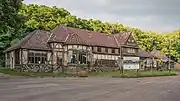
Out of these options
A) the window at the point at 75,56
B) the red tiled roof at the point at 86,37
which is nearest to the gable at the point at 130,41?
the red tiled roof at the point at 86,37

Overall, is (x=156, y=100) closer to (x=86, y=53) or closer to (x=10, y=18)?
(x=10, y=18)

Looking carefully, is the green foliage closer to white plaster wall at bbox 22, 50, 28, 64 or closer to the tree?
white plaster wall at bbox 22, 50, 28, 64

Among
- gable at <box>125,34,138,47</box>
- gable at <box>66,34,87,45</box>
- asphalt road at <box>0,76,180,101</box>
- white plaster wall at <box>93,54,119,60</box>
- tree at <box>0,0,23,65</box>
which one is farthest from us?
gable at <box>125,34,138,47</box>

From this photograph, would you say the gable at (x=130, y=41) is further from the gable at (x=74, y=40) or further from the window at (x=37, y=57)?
the window at (x=37, y=57)

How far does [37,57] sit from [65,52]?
4.99 metres

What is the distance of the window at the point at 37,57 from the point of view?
48359mm

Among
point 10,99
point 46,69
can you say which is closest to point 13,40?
point 46,69

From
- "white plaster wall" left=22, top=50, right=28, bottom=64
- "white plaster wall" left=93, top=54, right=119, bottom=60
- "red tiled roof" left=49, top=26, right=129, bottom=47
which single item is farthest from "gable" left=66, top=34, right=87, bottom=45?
"white plaster wall" left=22, top=50, right=28, bottom=64

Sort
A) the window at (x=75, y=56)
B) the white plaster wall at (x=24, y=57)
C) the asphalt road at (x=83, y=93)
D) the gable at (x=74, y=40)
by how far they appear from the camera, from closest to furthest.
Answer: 1. the asphalt road at (x=83, y=93)
2. the white plaster wall at (x=24, y=57)
3. the window at (x=75, y=56)
4. the gable at (x=74, y=40)

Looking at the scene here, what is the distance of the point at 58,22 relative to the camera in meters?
70.1

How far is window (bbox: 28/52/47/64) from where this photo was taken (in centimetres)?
4836

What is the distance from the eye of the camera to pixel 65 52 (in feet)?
170

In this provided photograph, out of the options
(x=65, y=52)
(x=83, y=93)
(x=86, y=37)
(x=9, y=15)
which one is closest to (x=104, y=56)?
(x=86, y=37)

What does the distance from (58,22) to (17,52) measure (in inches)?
842
